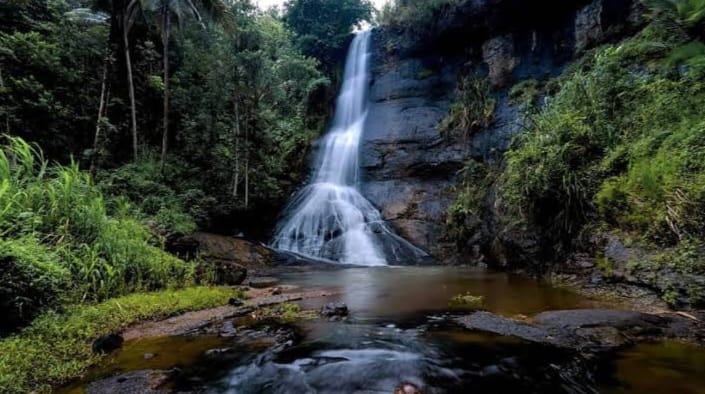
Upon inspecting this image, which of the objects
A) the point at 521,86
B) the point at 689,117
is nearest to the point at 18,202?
the point at 689,117

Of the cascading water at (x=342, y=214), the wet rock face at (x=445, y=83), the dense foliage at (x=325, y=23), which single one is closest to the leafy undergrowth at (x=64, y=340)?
the cascading water at (x=342, y=214)

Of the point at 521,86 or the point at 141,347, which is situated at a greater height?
the point at 521,86

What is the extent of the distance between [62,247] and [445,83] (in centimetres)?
1847

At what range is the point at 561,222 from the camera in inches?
304

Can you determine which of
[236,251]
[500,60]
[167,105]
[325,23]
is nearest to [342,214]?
[236,251]

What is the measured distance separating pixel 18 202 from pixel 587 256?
319 inches

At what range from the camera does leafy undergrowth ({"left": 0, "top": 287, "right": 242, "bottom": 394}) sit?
108 inches

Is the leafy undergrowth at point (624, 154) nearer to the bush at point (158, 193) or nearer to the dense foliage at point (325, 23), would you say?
the bush at point (158, 193)

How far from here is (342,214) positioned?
15586 millimetres

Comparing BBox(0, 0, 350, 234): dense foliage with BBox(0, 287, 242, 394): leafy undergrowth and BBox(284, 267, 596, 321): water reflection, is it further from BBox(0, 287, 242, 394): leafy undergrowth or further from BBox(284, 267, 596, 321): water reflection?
BBox(284, 267, 596, 321): water reflection

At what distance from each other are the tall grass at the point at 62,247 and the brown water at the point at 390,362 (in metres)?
1.00

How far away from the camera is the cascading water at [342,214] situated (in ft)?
44.5

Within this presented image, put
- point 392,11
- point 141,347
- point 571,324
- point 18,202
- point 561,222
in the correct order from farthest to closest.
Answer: point 392,11
point 561,222
point 18,202
point 571,324
point 141,347

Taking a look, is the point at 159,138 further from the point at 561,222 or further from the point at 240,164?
the point at 561,222
